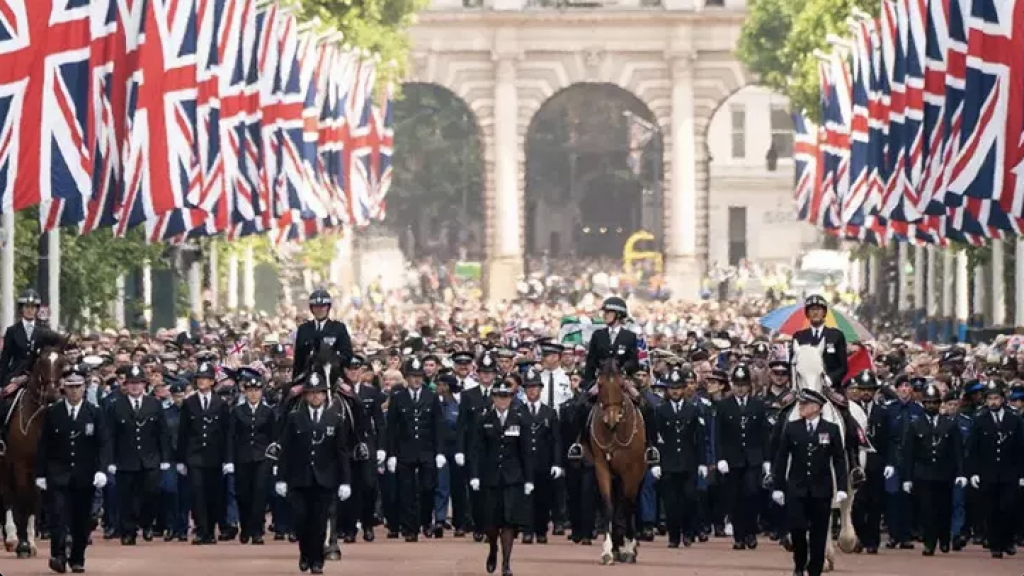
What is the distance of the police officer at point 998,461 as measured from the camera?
35469mm

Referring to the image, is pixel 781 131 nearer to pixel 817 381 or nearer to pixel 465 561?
pixel 465 561

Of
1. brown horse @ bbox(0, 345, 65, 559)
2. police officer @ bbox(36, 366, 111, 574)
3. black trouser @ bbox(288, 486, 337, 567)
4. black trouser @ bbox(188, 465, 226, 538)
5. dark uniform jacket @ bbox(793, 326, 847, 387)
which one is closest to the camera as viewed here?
black trouser @ bbox(288, 486, 337, 567)

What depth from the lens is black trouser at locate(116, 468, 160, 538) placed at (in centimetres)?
3553

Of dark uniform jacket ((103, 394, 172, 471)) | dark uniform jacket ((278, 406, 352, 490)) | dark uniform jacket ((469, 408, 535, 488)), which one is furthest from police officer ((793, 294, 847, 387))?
dark uniform jacket ((103, 394, 172, 471))

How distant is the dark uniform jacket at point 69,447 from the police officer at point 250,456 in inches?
171

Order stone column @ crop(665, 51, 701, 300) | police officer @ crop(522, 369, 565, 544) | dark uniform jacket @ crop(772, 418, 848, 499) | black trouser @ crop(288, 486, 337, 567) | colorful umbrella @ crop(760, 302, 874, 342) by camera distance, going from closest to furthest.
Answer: dark uniform jacket @ crop(772, 418, 848, 499), black trouser @ crop(288, 486, 337, 567), police officer @ crop(522, 369, 565, 544), colorful umbrella @ crop(760, 302, 874, 342), stone column @ crop(665, 51, 701, 300)

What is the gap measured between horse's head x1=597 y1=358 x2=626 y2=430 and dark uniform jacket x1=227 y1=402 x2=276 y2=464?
4800 millimetres

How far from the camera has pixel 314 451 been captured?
101 ft

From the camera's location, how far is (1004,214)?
43.4 meters

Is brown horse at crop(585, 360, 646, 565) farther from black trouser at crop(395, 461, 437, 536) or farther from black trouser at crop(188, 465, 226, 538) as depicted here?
black trouser at crop(188, 465, 226, 538)

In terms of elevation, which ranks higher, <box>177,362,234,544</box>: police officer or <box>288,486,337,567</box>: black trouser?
<box>177,362,234,544</box>: police officer

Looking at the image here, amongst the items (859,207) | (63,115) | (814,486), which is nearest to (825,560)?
(814,486)

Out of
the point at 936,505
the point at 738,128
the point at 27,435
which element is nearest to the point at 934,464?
the point at 936,505

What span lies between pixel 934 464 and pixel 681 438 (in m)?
2.85
